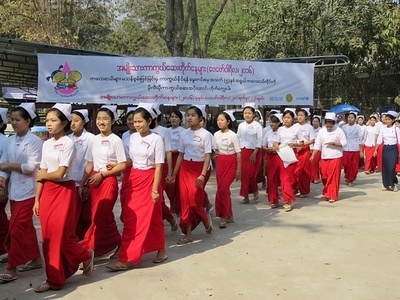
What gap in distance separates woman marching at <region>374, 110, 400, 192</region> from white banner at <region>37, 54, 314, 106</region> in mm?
3318

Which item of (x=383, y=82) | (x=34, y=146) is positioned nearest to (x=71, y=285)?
(x=34, y=146)

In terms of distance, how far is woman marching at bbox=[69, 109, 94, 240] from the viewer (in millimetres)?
4859

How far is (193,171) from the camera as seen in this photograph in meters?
5.72

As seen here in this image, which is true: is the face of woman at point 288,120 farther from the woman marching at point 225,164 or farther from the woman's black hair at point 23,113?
the woman's black hair at point 23,113

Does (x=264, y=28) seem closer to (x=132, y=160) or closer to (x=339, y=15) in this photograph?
(x=339, y=15)

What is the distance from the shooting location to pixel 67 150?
13.2ft

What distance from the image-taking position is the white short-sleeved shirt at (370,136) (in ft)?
42.4

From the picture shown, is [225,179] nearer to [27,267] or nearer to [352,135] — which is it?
[27,267]

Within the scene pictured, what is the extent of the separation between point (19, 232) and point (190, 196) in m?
1.95

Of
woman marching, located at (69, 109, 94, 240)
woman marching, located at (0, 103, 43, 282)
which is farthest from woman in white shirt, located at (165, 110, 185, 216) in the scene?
woman marching, located at (0, 103, 43, 282)

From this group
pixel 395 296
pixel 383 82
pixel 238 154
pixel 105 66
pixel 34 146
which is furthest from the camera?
pixel 383 82

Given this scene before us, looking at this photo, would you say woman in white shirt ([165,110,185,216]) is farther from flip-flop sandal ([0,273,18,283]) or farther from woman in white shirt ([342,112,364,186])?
woman in white shirt ([342,112,364,186])

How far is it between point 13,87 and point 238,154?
16.6 meters

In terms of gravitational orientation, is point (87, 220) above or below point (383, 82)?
below
